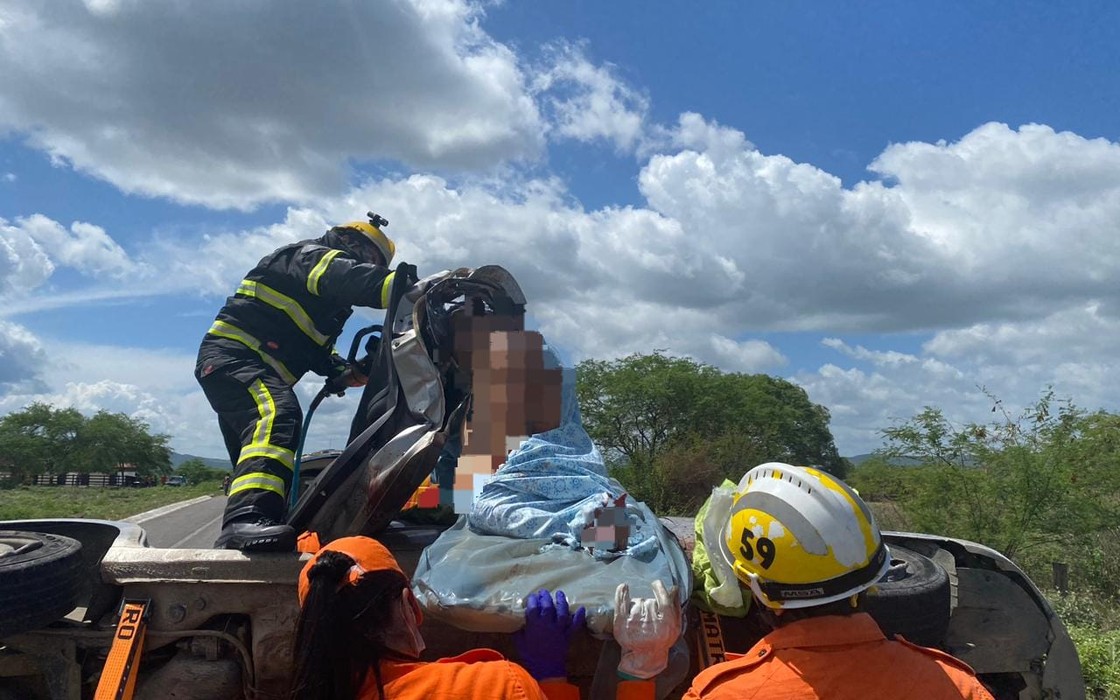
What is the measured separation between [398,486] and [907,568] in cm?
230

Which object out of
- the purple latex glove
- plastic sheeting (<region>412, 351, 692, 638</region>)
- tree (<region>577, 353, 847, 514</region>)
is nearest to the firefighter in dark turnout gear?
plastic sheeting (<region>412, 351, 692, 638</region>)

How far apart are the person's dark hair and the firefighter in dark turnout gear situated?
191cm

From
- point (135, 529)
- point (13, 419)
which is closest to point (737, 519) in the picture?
point (135, 529)

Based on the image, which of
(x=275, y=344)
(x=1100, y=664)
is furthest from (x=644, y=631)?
(x=1100, y=664)

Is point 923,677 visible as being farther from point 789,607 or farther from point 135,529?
point 135,529

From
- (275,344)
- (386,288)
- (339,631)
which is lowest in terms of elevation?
(339,631)

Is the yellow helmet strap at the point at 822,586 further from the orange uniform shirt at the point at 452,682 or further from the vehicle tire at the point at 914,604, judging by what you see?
the vehicle tire at the point at 914,604

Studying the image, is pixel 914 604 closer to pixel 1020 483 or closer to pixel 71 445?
pixel 1020 483

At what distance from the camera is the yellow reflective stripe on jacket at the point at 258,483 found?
375 cm

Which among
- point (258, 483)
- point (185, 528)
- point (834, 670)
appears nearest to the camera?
point (834, 670)

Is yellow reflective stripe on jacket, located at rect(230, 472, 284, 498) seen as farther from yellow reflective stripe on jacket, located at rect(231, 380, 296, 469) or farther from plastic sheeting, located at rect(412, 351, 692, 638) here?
plastic sheeting, located at rect(412, 351, 692, 638)

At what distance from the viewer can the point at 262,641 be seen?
126 inches

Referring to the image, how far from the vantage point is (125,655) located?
3.06 meters

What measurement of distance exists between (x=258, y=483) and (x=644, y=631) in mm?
1962
